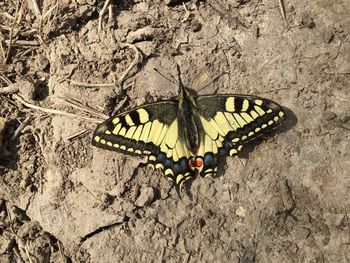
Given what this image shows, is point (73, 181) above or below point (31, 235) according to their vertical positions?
above

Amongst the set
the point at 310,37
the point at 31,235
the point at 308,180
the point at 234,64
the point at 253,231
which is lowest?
the point at 31,235

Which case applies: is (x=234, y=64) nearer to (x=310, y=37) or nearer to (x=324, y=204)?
(x=310, y=37)

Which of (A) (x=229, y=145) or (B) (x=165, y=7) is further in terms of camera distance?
(B) (x=165, y=7)

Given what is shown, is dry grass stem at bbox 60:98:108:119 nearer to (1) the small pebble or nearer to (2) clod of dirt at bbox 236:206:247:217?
(2) clod of dirt at bbox 236:206:247:217

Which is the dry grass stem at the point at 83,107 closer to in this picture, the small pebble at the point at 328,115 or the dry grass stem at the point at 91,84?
the dry grass stem at the point at 91,84

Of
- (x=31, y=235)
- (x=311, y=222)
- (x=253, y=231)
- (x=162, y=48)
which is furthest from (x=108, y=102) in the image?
(x=311, y=222)

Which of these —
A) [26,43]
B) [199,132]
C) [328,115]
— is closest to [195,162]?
[199,132]
